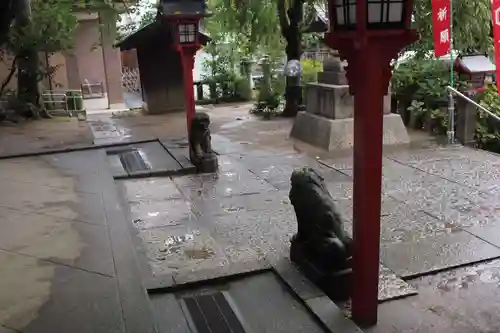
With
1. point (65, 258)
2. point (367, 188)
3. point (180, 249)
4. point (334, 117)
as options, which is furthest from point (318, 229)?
point (334, 117)

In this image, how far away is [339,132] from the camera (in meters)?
9.90

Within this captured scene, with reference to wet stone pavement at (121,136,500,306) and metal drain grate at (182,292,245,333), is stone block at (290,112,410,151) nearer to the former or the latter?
wet stone pavement at (121,136,500,306)

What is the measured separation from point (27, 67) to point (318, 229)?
43.9 ft

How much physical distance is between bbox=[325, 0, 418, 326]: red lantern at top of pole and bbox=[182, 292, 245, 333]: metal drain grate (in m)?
0.89

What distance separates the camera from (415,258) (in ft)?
16.1

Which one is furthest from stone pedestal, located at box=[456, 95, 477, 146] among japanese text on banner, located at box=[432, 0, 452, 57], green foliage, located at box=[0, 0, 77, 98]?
green foliage, located at box=[0, 0, 77, 98]

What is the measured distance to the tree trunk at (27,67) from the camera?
47.7 ft

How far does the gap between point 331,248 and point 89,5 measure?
1417cm

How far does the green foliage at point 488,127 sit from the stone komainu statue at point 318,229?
6801 mm

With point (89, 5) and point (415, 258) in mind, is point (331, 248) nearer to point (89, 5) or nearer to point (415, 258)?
point (415, 258)

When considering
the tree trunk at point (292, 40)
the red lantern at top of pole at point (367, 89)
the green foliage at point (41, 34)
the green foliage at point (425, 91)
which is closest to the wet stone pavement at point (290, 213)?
the red lantern at top of pole at point (367, 89)

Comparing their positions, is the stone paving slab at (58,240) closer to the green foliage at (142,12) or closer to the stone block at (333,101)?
the stone block at (333,101)

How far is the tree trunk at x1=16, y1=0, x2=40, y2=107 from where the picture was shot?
1455cm

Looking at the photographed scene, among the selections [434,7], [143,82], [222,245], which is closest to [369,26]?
[222,245]
